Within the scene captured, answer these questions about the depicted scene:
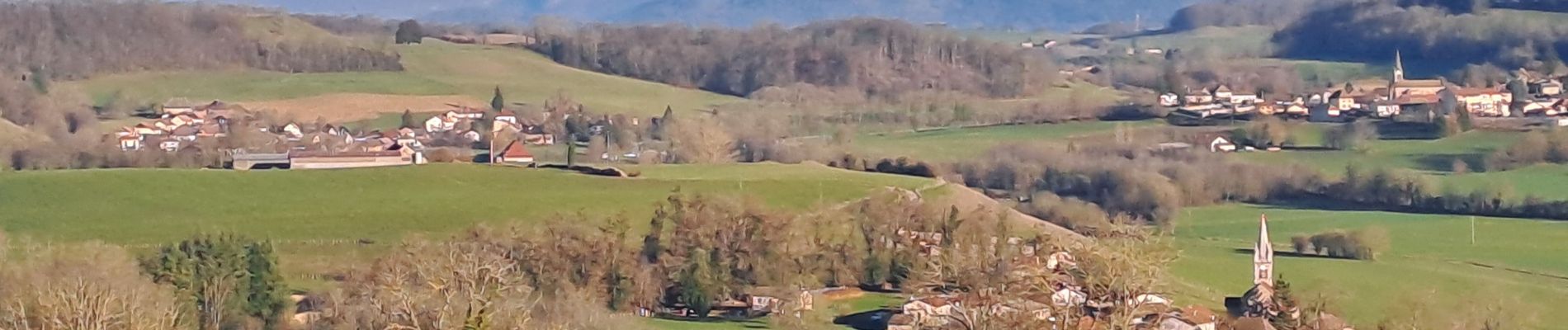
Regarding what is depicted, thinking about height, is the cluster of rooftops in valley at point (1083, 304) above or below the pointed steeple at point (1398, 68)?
below

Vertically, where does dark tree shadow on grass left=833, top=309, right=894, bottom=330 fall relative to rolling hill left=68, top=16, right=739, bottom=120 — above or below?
below

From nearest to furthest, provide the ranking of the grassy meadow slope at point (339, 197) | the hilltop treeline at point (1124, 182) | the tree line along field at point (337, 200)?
the tree line along field at point (337, 200) < the grassy meadow slope at point (339, 197) < the hilltop treeline at point (1124, 182)

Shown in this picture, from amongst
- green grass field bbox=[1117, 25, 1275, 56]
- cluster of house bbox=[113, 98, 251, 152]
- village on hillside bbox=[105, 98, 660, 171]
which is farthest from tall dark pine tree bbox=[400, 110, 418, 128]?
green grass field bbox=[1117, 25, 1275, 56]

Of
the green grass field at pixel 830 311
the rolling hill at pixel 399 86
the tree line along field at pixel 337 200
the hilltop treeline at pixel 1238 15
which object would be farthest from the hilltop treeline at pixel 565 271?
the hilltop treeline at pixel 1238 15

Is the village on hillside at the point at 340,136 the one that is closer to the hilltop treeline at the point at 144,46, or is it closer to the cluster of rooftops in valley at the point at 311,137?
the cluster of rooftops in valley at the point at 311,137

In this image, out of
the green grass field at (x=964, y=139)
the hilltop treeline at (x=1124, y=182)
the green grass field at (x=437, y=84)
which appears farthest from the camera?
the green grass field at (x=437, y=84)

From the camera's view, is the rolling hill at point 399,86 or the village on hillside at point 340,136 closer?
the village on hillside at point 340,136

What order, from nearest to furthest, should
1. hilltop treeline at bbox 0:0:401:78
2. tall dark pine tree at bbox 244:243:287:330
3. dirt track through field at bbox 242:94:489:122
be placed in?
tall dark pine tree at bbox 244:243:287:330
dirt track through field at bbox 242:94:489:122
hilltop treeline at bbox 0:0:401:78

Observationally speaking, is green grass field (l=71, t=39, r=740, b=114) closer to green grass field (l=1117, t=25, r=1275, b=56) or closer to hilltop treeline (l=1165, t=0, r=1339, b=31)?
green grass field (l=1117, t=25, r=1275, b=56)
